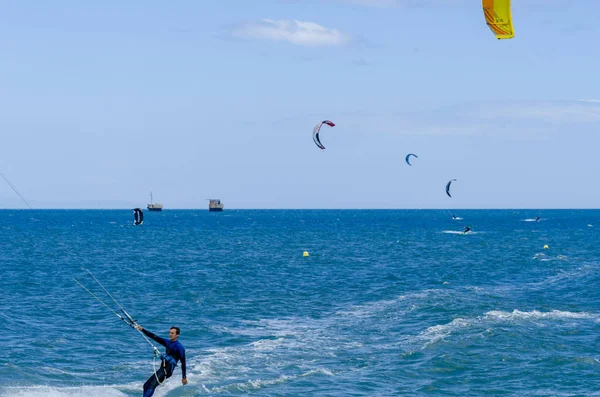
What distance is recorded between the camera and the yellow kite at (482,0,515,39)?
30.8m

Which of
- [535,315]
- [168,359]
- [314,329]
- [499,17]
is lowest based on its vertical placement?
[314,329]

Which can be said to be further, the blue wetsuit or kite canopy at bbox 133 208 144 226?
kite canopy at bbox 133 208 144 226

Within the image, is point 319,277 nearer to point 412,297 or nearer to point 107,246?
point 412,297

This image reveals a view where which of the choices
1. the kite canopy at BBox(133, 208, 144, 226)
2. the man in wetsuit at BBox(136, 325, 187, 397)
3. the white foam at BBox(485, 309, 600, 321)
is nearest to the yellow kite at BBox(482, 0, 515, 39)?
the white foam at BBox(485, 309, 600, 321)

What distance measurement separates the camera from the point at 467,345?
29.3 m

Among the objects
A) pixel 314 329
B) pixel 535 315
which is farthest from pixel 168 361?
pixel 535 315

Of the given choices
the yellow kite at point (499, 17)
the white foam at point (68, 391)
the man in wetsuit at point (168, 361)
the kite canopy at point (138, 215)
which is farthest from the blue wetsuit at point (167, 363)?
the kite canopy at point (138, 215)

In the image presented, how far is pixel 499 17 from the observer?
31.2 meters

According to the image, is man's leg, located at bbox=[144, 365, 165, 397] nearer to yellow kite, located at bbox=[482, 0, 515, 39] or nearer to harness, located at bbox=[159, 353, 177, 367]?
harness, located at bbox=[159, 353, 177, 367]

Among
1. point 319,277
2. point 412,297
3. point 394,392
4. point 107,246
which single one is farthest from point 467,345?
point 107,246

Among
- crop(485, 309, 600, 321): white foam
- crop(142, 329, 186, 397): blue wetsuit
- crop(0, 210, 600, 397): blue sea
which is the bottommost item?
crop(0, 210, 600, 397): blue sea

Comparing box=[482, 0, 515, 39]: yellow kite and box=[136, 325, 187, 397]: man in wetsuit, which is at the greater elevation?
box=[482, 0, 515, 39]: yellow kite

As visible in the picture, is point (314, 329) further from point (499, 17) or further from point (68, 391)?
point (499, 17)

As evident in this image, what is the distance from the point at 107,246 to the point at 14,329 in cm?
6882
